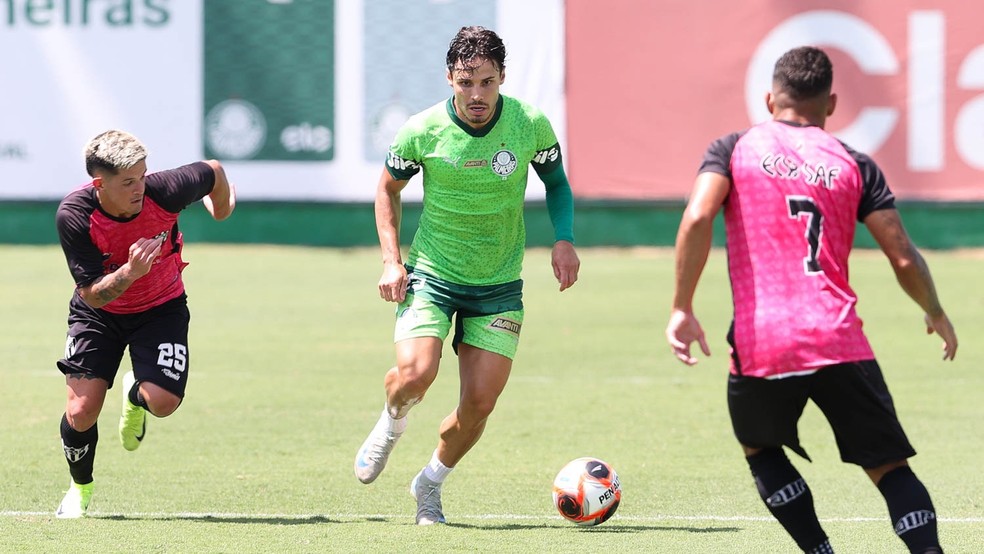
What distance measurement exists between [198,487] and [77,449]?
3.00 ft

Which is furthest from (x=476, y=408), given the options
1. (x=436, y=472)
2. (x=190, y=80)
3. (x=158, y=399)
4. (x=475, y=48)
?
(x=190, y=80)

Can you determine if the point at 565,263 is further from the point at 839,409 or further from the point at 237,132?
the point at 237,132

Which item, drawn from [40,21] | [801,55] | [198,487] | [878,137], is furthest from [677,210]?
Answer: [801,55]

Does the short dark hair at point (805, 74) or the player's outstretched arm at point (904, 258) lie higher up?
the short dark hair at point (805, 74)

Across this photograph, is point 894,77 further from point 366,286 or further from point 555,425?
point 555,425

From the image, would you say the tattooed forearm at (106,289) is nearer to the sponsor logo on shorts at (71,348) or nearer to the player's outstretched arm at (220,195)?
the sponsor logo on shorts at (71,348)

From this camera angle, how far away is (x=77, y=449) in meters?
7.27

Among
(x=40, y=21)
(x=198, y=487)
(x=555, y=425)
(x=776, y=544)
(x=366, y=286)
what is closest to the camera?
(x=776, y=544)

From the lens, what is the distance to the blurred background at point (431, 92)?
20.2 m

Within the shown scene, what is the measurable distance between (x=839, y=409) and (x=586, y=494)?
75.6 inches

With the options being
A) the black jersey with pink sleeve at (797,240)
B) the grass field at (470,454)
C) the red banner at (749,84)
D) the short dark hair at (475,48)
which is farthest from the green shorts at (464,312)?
the red banner at (749,84)

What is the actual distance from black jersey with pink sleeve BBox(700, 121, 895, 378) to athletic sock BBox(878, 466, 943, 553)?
465mm

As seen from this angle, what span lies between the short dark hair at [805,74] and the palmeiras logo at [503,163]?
2003 mm

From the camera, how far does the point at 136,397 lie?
24.4 feet
